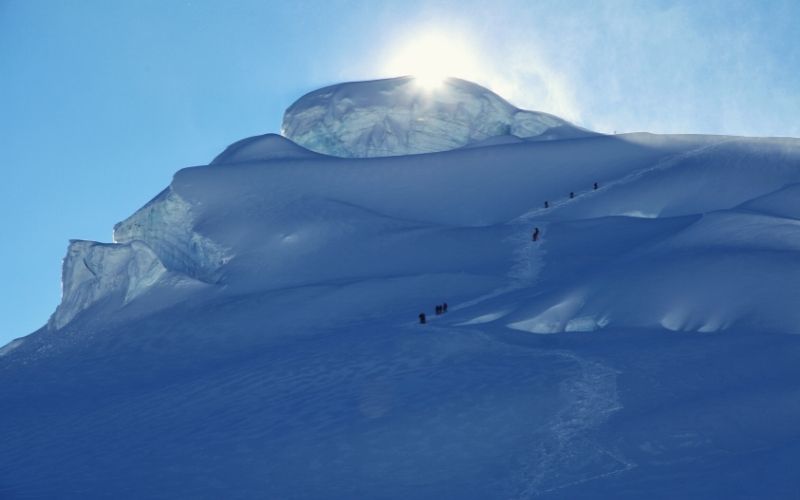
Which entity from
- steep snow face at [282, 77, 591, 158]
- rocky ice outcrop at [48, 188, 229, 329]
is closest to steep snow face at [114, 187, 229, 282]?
rocky ice outcrop at [48, 188, 229, 329]

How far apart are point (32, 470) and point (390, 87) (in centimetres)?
6701

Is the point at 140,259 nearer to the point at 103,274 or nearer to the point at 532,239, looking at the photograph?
the point at 103,274

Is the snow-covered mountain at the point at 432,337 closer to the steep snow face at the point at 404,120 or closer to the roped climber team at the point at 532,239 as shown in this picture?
the roped climber team at the point at 532,239

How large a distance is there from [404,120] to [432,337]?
2210 inches

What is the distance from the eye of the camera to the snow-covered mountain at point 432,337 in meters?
17.5

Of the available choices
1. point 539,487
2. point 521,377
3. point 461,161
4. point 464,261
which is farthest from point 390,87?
point 539,487

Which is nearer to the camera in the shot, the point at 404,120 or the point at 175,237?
the point at 175,237

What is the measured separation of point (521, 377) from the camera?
22203mm

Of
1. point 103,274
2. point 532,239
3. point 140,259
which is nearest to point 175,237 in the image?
point 140,259

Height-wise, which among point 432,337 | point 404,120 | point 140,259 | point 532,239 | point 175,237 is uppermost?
point 404,120

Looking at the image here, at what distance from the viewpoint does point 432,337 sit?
26.9 meters

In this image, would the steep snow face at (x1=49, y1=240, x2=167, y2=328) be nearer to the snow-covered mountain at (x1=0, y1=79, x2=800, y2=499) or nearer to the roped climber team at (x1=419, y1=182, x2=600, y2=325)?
the snow-covered mountain at (x1=0, y1=79, x2=800, y2=499)

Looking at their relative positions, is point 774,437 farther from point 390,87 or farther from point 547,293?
point 390,87

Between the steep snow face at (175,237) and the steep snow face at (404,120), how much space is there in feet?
105
